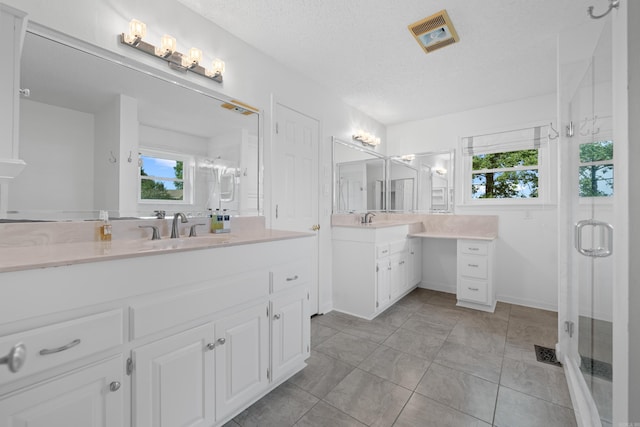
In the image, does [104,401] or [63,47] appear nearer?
[104,401]

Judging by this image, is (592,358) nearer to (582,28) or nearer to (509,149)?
(582,28)

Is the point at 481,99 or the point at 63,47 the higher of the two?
the point at 481,99

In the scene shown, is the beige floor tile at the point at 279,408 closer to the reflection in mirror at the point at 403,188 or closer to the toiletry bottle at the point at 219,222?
the toiletry bottle at the point at 219,222

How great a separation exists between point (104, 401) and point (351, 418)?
1.15 m

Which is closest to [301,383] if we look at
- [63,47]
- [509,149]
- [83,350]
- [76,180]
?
[83,350]

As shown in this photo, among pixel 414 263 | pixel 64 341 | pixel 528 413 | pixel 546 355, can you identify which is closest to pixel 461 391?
pixel 528 413

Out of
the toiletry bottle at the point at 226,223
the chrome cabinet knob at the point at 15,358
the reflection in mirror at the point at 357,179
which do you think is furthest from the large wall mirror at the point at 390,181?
the chrome cabinet knob at the point at 15,358

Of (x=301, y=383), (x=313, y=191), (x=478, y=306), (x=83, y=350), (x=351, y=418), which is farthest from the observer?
(x=478, y=306)

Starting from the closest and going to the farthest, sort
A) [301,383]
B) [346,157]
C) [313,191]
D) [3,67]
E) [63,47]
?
1. [3,67]
2. [63,47]
3. [301,383]
4. [313,191]
5. [346,157]

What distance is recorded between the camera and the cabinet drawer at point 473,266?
303 cm

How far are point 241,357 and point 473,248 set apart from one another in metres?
2.74

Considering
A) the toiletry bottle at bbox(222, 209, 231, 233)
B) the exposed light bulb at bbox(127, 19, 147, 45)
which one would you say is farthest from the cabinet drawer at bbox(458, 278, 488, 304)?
the exposed light bulb at bbox(127, 19, 147, 45)

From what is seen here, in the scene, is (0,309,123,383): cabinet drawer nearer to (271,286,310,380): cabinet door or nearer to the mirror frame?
(271,286,310,380): cabinet door

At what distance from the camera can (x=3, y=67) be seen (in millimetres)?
1102
